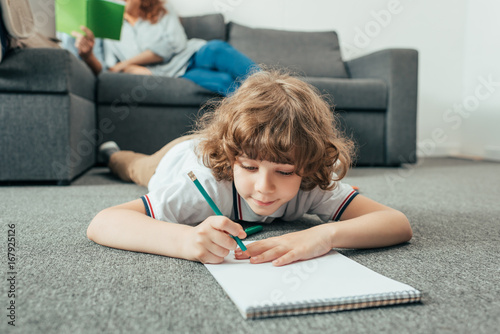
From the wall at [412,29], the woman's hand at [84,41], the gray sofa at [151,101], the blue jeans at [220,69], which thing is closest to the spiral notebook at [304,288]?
the gray sofa at [151,101]

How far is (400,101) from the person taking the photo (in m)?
1.98

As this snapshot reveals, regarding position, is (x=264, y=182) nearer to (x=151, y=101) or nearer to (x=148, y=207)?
(x=148, y=207)

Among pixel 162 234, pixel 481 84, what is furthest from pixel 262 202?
pixel 481 84

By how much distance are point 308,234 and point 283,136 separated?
6.1 inches

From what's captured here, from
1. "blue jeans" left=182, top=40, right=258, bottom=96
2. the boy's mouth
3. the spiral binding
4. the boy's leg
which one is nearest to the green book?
"blue jeans" left=182, top=40, right=258, bottom=96

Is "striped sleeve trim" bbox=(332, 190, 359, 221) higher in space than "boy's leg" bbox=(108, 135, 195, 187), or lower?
higher

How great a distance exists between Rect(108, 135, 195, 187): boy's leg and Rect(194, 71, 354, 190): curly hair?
0.43 m

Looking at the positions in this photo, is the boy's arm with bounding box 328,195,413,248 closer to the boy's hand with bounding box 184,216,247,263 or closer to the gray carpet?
the gray carpet

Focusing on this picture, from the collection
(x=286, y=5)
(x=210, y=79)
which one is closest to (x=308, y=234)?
(x=210, y=79)

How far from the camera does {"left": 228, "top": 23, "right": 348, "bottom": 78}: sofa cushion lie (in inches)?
92.7

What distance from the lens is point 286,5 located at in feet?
8.89

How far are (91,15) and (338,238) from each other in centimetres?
148

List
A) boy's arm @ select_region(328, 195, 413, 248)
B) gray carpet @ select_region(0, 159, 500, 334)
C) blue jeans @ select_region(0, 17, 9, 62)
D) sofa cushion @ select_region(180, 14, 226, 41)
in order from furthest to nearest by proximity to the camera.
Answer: sofa cushion @ select_region(180, 14, 226, 41), blue jeans @ select_region(0, 17, 9, 62), boy's arm @ select_region(328, 195, 413, 248), gray carpet @ select_region(0, 159, 500, 334)

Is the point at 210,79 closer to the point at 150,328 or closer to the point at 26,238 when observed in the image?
the point at 26,238
